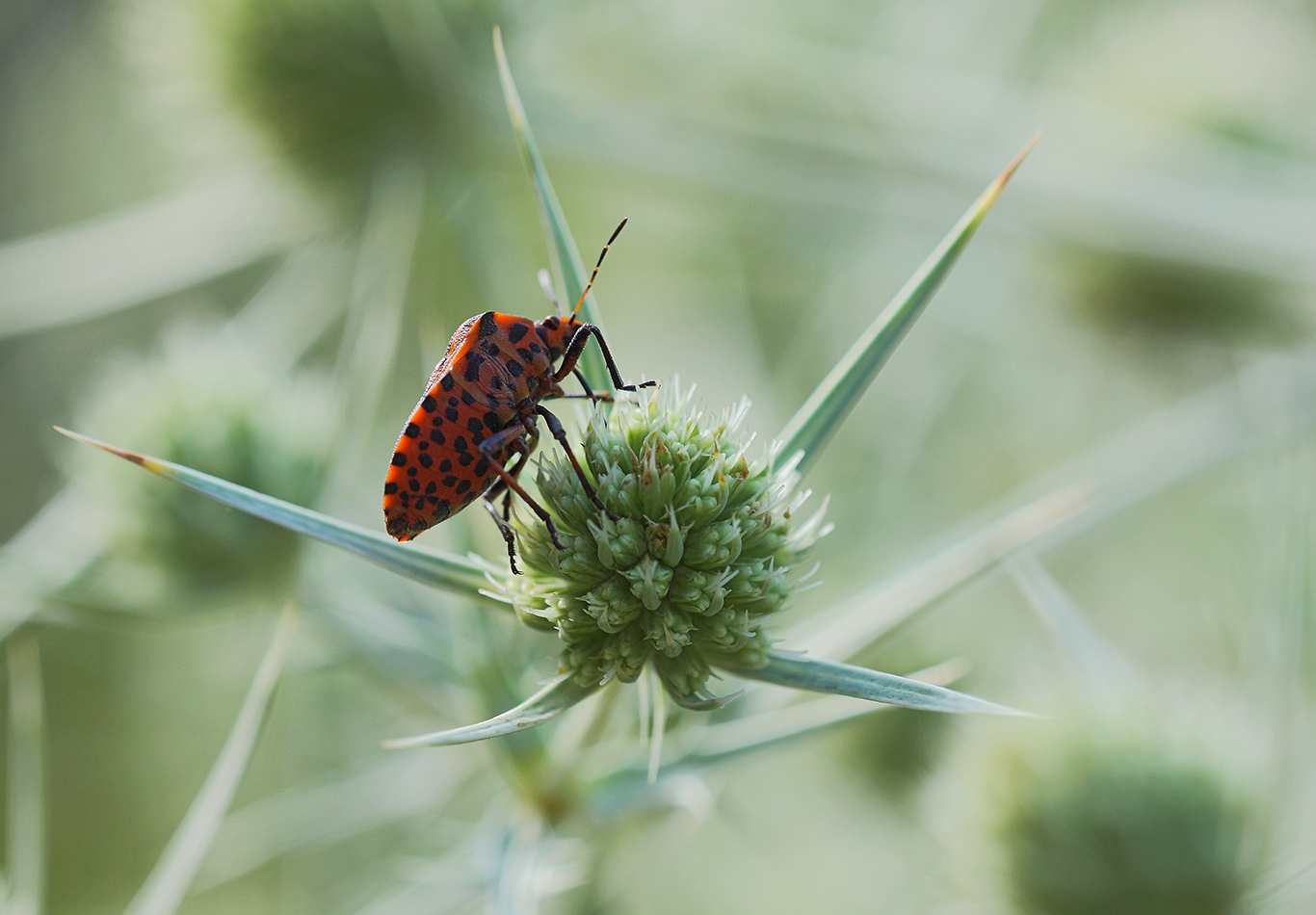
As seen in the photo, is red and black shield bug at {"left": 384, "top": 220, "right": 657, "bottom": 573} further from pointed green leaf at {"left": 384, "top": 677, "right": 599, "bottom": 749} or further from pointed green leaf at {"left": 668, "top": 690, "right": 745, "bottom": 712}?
pointed green leaf at {"left": 668, "top": 690, "right": 745, "bottom": 712}

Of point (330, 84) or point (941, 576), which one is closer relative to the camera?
point (941, 576)

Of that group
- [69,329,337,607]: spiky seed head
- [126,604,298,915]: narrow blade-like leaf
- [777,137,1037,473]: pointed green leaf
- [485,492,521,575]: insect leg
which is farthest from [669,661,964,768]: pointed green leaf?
[69,329,337,607]: spiky seed head

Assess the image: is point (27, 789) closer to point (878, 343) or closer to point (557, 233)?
point (557, 233)

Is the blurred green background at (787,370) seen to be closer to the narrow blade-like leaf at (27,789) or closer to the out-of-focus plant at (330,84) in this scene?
the out-of-focus plant at (330,84)

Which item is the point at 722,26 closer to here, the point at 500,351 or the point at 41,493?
the point at 500,351

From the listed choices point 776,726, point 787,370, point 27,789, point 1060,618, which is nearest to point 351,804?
point 27,789
